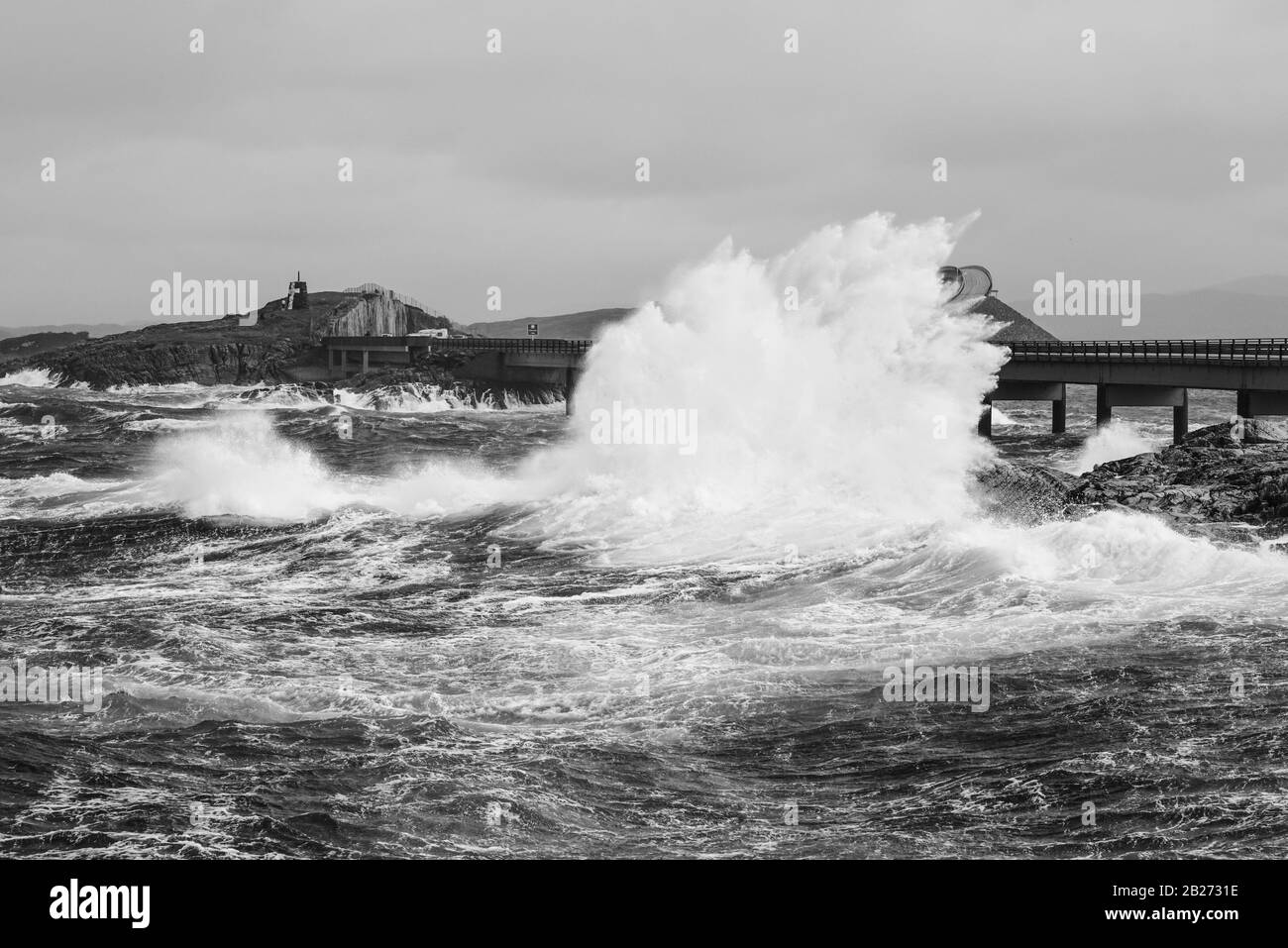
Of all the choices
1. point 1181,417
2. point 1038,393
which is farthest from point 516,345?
point 1181,417

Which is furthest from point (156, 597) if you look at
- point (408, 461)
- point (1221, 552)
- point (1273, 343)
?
point (1273, 343)

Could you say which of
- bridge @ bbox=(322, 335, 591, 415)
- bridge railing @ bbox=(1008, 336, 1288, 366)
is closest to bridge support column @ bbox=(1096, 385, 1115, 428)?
bridge railing @ bbox=(1008, 336, 1288, 366)

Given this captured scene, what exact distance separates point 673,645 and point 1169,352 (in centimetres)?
3701

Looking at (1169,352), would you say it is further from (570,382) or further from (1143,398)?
(570,382)

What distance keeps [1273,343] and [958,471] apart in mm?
18539

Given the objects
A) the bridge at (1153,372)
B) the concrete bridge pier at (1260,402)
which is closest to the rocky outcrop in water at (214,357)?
the bridge at (1153,372)

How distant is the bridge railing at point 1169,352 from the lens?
47500mm

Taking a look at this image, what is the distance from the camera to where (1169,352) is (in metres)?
51.8

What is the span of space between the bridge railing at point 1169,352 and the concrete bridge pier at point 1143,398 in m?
1.32

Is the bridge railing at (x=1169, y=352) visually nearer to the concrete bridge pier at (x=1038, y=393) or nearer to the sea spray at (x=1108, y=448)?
the concrete bridge pier at (x=1038, y=393)

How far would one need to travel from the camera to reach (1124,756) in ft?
49.9
